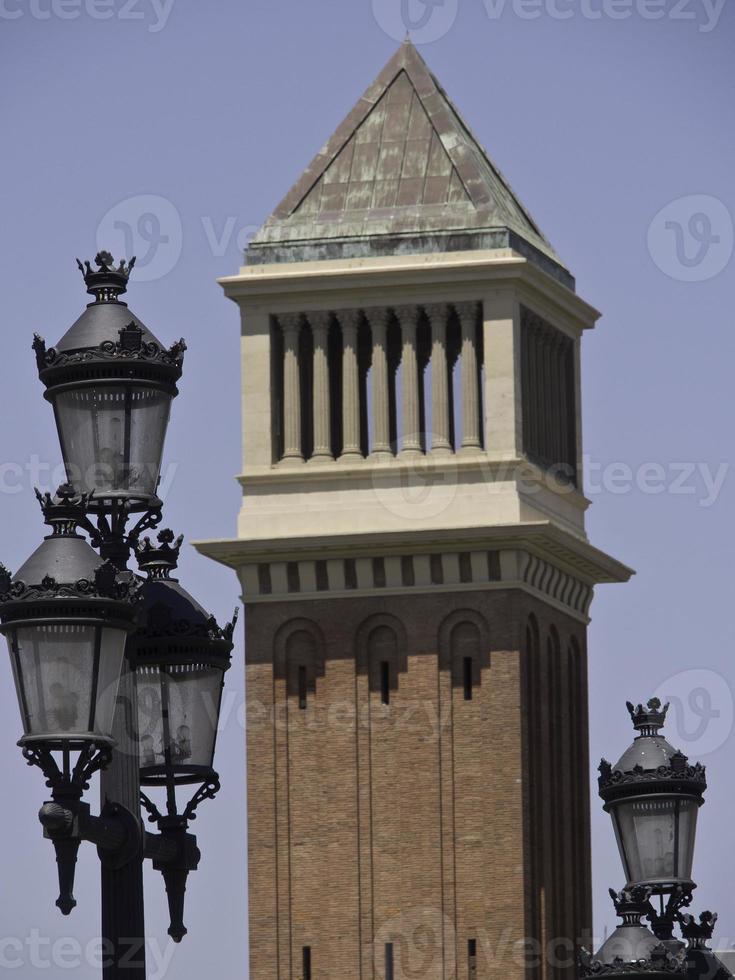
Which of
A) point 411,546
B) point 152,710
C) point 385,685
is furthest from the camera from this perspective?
point 411,546

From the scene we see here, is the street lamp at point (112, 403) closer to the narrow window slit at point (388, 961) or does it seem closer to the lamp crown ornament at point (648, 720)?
the lamp crown ornament at point (648, 720)

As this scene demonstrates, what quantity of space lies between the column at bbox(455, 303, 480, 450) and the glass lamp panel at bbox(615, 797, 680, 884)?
35894 millimetres

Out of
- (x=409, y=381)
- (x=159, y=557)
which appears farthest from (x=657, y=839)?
(x=409, y=381)

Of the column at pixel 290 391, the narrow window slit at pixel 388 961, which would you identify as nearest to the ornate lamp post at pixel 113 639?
the narrow window slit at pixel 388 961

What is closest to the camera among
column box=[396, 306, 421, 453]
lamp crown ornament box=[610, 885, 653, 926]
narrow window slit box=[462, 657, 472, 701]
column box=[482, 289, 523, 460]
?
lamp crown ornament box=[610, 885, 653, 926]

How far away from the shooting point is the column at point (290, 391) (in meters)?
60.8

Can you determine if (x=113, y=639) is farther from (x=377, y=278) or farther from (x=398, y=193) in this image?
(x=398, y=193)

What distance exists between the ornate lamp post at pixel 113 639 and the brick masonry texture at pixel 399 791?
1607 inches

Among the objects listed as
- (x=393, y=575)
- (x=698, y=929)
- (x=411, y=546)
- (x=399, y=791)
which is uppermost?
(x=411, y=546)

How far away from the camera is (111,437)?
15820mm

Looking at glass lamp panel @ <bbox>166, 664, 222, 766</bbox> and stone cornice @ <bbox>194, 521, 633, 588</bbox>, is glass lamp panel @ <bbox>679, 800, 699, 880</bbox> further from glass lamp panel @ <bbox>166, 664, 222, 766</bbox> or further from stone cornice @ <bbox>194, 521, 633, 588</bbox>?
stone cornice @ <bbox>194, 521, 633, 588</bbox>

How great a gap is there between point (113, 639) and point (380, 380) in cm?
4518

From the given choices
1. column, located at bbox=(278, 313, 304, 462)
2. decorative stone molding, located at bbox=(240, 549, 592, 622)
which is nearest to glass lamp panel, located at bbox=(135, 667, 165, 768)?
decorative stone molding, located at bbox=(240, 549, 592, 622)

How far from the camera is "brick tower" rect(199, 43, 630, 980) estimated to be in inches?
2292
